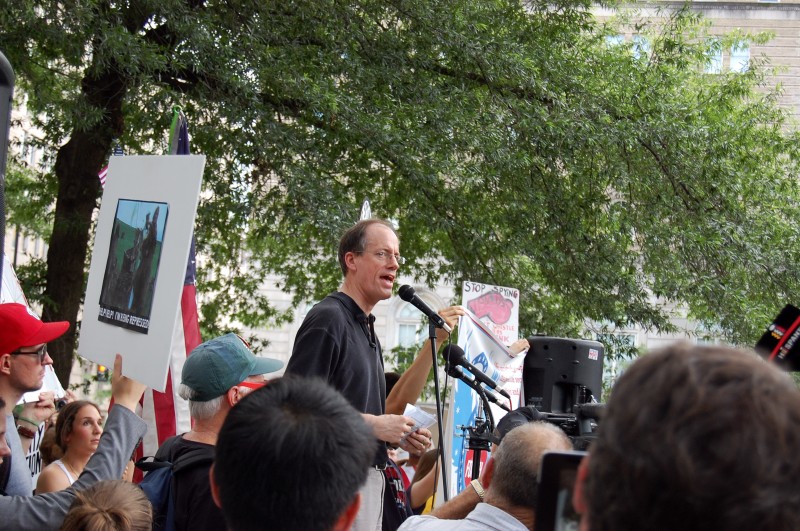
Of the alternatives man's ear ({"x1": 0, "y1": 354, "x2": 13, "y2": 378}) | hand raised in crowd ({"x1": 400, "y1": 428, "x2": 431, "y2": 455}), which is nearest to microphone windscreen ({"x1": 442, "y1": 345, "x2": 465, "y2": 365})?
hand raised in crowd ({"x1": 400, "y1": 428, "x2": 431, "y2": 455})

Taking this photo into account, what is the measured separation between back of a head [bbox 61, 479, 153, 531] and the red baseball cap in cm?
72

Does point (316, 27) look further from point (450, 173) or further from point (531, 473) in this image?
point (531, 473)

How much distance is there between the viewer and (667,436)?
106cm

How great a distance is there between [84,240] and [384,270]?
8.09 m

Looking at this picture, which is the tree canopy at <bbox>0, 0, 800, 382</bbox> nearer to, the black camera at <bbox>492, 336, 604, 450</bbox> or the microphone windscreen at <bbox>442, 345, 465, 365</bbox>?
the black camera at <bbox>492, 336, 604, 450</bbox>

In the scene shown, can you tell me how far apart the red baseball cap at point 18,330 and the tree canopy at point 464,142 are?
527 cm

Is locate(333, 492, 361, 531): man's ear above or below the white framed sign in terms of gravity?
below

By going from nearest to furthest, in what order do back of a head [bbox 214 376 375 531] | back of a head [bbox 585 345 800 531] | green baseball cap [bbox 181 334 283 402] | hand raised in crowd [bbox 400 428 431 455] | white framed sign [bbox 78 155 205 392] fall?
1. back of a head [bbox 585 345 800 531]
2. back of a head [bbox 214 376 375 531]
3. green baseball cap [bbox 181 334 283 402]
4. hand raised in crowd [bbox 400 428 431 455]
5. white framed sign [bbox 78 155 205 392]

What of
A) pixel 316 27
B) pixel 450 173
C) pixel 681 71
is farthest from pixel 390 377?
pixel 681 71

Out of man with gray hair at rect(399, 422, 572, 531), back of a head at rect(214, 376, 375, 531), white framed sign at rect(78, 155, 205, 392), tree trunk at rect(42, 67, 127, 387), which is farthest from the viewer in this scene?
tree trunk at rect(42, 67, 127, 387)

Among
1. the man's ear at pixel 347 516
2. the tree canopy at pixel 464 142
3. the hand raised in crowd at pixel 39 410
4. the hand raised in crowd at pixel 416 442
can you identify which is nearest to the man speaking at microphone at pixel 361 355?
the hand raised in crowd at pixel 416 442

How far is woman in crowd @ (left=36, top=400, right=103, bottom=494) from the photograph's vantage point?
15.4ft

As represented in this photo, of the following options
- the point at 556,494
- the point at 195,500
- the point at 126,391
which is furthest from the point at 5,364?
the point at 556,494

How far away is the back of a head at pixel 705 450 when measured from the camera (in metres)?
1.04
